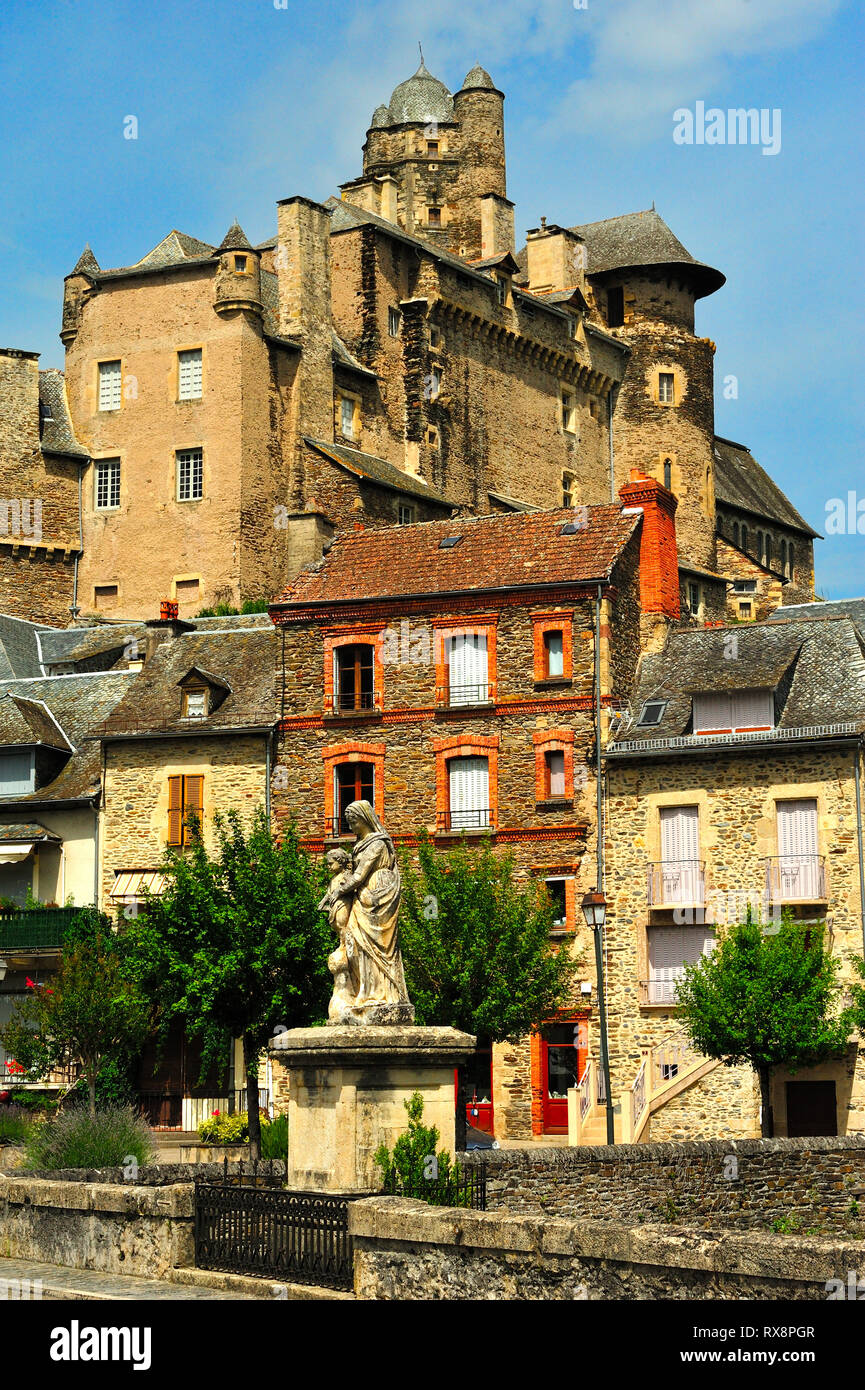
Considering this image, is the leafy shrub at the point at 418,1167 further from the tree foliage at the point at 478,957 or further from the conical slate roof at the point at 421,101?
the conical slate roof at the point at 421,101

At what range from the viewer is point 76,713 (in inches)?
1823

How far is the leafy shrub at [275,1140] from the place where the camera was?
2854 cm

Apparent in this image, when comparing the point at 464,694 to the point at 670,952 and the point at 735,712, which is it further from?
the point at 670,952

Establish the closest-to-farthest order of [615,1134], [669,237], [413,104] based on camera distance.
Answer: [615,1134], [669,237], [413,104]

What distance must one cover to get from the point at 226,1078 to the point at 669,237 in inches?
2078

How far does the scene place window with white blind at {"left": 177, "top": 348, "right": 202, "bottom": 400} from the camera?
209 feet

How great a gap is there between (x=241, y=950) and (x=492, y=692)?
8.23 m

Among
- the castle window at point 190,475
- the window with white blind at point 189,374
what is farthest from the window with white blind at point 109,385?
the castle window at point 190,475

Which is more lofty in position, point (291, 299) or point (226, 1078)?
point (291, 299)

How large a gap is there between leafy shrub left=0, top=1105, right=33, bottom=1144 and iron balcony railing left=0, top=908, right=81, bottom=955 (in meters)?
4.89

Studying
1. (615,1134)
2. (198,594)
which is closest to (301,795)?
(615,1134)

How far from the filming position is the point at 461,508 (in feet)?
229

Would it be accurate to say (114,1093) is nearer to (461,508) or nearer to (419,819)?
(419,819)

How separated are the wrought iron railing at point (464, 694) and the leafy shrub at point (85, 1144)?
1881cm
